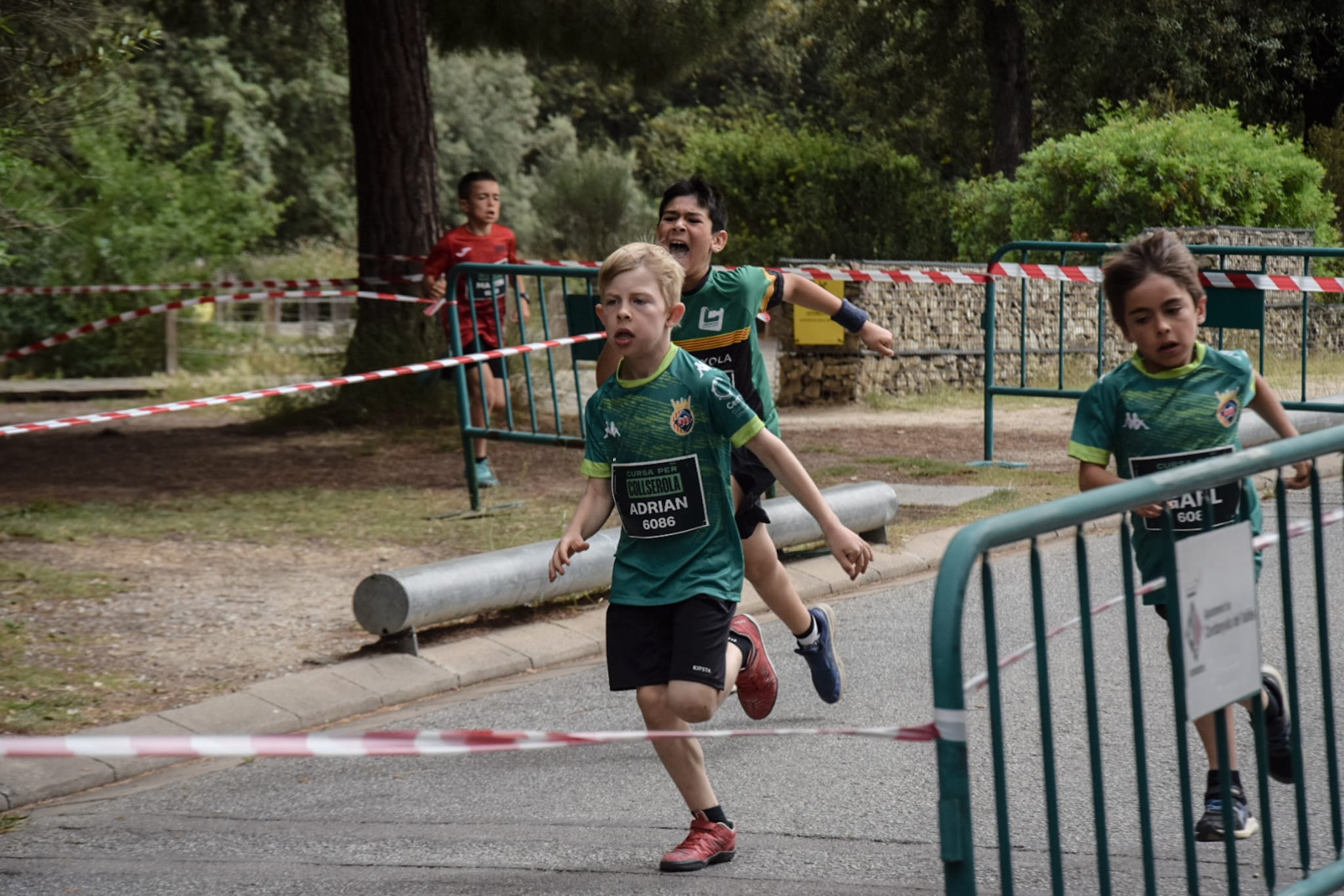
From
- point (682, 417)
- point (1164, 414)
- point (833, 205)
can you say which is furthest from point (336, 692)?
point (833, 205)

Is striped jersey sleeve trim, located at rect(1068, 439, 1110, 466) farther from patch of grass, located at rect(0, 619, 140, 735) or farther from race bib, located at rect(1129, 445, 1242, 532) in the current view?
patch of grass, located at rect(0, 619, 140, 735)

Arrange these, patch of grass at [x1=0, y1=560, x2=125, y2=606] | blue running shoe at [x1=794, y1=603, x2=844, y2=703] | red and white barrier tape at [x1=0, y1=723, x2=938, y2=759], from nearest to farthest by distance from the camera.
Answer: red and white barrier tape at [x1=0, y1=723, x2=938, y2=759] < blue running shoe at [x1=794, y1=603, x2=844, y2=703] < patch of grass at [x1=0, y1=560, x2=125, y2=606]

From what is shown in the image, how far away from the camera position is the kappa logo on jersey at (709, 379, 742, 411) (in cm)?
402

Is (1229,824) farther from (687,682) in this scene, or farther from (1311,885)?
(687,682)

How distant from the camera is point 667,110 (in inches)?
1858

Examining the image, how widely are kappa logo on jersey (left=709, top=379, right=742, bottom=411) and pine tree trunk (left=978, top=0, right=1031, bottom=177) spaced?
884 inches

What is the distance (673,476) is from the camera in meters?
3.99

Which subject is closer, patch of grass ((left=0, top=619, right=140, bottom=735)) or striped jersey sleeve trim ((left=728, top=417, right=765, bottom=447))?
striped jersey sleeve trim ((left=728, top=417, right=765, bottom=447))

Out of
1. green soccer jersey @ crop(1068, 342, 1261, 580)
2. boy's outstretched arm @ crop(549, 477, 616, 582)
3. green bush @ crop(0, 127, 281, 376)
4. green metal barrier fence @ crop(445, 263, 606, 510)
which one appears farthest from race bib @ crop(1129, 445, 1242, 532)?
green bush @ crop(0, 127, 281, 376)

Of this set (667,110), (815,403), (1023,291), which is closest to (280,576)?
(1023,291)

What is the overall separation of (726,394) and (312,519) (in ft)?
17.6

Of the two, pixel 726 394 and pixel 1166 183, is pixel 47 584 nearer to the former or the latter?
pixel 726 394

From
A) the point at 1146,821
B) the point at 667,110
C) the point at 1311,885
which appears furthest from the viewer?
the point at 667,110

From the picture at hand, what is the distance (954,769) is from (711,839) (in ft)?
5.62
